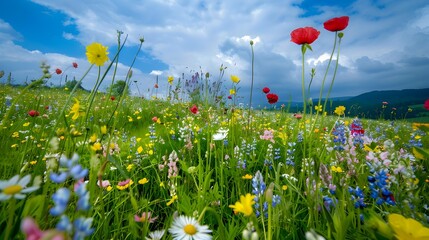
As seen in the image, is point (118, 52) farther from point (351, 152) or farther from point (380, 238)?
point (351, 152)

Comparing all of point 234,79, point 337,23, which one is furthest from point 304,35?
point 234,79

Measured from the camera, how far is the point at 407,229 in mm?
652

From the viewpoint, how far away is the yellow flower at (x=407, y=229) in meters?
0.63

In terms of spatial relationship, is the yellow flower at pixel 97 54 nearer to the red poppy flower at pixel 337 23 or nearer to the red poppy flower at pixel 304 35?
the red poppy flower at pixel 304 35

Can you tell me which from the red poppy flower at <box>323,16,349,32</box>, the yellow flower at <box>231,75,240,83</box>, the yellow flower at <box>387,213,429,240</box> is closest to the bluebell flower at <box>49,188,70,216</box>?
the yellow flower at <box>387,213,429,240</box>

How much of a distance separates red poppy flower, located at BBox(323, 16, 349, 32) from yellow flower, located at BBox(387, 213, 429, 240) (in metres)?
1.13

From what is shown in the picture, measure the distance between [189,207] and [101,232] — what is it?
0.45 m

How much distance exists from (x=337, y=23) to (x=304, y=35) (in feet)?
0.75

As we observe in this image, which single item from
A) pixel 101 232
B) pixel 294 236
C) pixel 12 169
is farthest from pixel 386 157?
pixel 12 169

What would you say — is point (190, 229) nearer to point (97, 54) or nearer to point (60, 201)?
point (60, 201)

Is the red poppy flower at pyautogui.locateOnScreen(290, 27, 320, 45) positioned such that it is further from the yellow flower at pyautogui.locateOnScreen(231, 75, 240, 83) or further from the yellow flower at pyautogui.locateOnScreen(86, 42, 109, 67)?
the yellow flower at pyautogui.locateOnScreen(231, 75, 240, 83)

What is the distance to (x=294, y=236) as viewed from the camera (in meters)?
1.24

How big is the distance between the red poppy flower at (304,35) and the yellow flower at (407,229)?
3.29ft

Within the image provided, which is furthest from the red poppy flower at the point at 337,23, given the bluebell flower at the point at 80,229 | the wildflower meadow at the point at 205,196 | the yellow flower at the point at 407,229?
the bluebell flower at the point at 80,229
